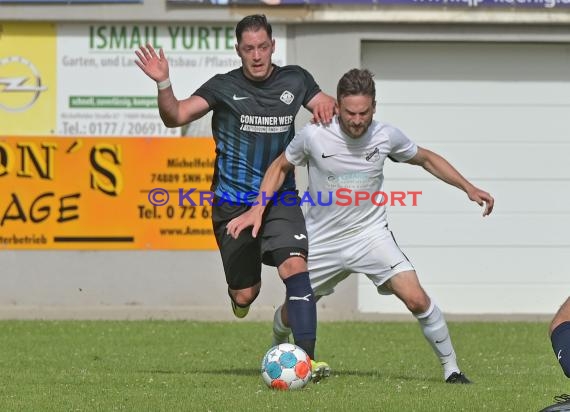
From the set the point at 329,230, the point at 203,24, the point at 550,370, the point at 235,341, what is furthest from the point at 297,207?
the point at 203,24

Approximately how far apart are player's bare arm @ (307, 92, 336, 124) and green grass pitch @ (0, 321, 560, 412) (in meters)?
1.73

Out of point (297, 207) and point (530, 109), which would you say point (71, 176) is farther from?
point (297, 207)

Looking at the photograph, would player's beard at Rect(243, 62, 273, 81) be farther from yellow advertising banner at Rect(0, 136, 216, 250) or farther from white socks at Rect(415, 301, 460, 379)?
yellow advertising banner at Rect(0, 136, 216, 250)

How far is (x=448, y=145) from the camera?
15461 mm

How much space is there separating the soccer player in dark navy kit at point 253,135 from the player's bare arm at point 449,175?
0.70 metres

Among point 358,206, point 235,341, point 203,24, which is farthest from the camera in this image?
point 203,24

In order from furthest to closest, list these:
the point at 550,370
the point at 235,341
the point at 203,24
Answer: the point at 203,24 → the point at 235,341 → the point at 550,370

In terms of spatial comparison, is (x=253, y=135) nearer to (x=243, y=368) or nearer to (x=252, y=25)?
(x=252, y=25)

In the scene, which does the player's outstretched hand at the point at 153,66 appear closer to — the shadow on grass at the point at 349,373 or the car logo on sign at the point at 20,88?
the shadow on grass at the point at 349,373

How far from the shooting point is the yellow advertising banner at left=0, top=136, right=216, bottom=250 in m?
15.0

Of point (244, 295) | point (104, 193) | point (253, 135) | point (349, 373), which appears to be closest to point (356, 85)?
point (253, 135)

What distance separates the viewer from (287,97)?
9.09 m

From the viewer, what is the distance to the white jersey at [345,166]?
881 cm

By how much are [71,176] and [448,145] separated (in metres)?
4.31
